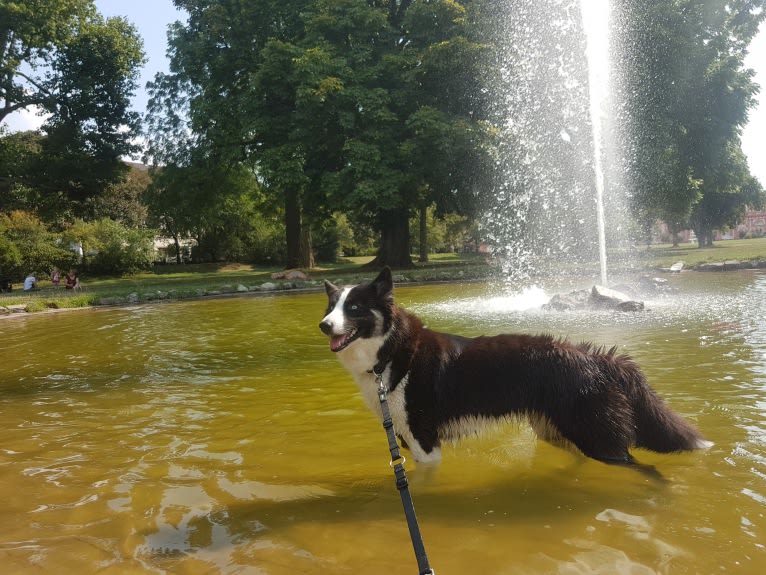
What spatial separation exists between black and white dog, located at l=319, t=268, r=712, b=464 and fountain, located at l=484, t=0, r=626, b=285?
18431 mm

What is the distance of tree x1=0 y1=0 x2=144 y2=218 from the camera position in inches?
1374

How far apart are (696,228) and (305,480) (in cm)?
7496

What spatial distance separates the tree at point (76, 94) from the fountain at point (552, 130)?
83.4 feet

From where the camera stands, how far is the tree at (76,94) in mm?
34906

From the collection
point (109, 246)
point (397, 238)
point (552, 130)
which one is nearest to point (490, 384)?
point (552, 130)

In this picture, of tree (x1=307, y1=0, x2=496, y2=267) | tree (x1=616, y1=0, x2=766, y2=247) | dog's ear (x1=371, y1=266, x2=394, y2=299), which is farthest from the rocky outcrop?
tree (x1=616, y1=0, x2=766, y2=247)

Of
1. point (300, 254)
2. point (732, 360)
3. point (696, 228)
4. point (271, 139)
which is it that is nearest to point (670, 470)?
point (732, 360)

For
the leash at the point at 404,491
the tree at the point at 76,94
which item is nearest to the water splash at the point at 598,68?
the leash at the point at 404,491

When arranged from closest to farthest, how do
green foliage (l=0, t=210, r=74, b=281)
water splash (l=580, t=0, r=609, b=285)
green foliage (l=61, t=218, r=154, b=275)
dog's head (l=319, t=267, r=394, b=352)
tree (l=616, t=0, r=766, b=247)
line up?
dog's head (l=319, t=267, r=394, b=352) → water splash (l=580, t=0, r=609, b=285) → tree (l=616, t=0, r=766, b=247) → green foliage (l=0, t=210, r=74, b=281) → green foliage (l=61, t=218, r=154, b=275)

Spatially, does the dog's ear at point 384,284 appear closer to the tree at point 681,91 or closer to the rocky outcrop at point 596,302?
the rocky outcrop at point 596,302

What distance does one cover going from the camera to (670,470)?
4.09 meters

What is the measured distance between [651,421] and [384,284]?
218 centimetres

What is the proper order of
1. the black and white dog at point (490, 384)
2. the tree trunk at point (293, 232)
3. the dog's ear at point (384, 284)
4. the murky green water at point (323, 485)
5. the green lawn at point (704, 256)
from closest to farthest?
the murky green water at point (323, 485), the black and white dog at point (490, 384), the dog's ear at point (384, 284), the green lawn at point (704, 256), the tree trunk at point (293, 232)

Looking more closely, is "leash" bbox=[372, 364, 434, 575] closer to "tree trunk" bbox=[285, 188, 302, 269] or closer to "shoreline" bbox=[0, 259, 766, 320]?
"shoreline" bbox=[0, 259, 766, 320]
